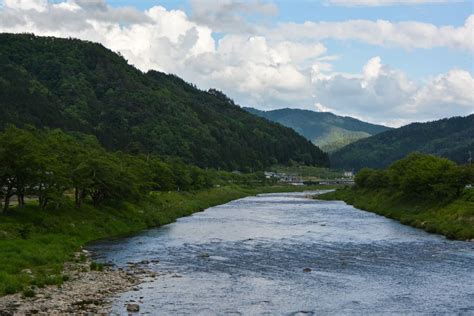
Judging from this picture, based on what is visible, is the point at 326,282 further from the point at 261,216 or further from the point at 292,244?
the point at 261,216

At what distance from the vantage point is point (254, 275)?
130 feet

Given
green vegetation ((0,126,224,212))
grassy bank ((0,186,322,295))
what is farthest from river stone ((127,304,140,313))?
green vegetation ((0,126,224,212))

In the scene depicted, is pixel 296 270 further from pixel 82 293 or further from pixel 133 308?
pixel 82 293

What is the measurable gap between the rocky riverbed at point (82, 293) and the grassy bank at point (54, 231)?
1.13 metres

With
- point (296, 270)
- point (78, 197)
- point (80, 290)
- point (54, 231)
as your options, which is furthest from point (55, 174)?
point (296, 270)

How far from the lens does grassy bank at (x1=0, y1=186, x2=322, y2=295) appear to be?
35562mm

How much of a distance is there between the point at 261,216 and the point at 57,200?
41.5 meters

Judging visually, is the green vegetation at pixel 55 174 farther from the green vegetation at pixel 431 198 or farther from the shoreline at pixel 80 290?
the green vegetation at pixel 431 198

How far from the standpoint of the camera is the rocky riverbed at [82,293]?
28.2m

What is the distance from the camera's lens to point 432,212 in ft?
253

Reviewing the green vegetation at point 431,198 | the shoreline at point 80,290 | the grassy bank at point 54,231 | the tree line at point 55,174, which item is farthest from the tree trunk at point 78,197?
the green vegetation at point 431,198

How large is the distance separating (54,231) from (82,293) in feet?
74.3

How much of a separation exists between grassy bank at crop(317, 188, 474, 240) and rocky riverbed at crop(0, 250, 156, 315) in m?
38.1

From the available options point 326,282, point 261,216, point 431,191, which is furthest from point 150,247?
point 431,191
